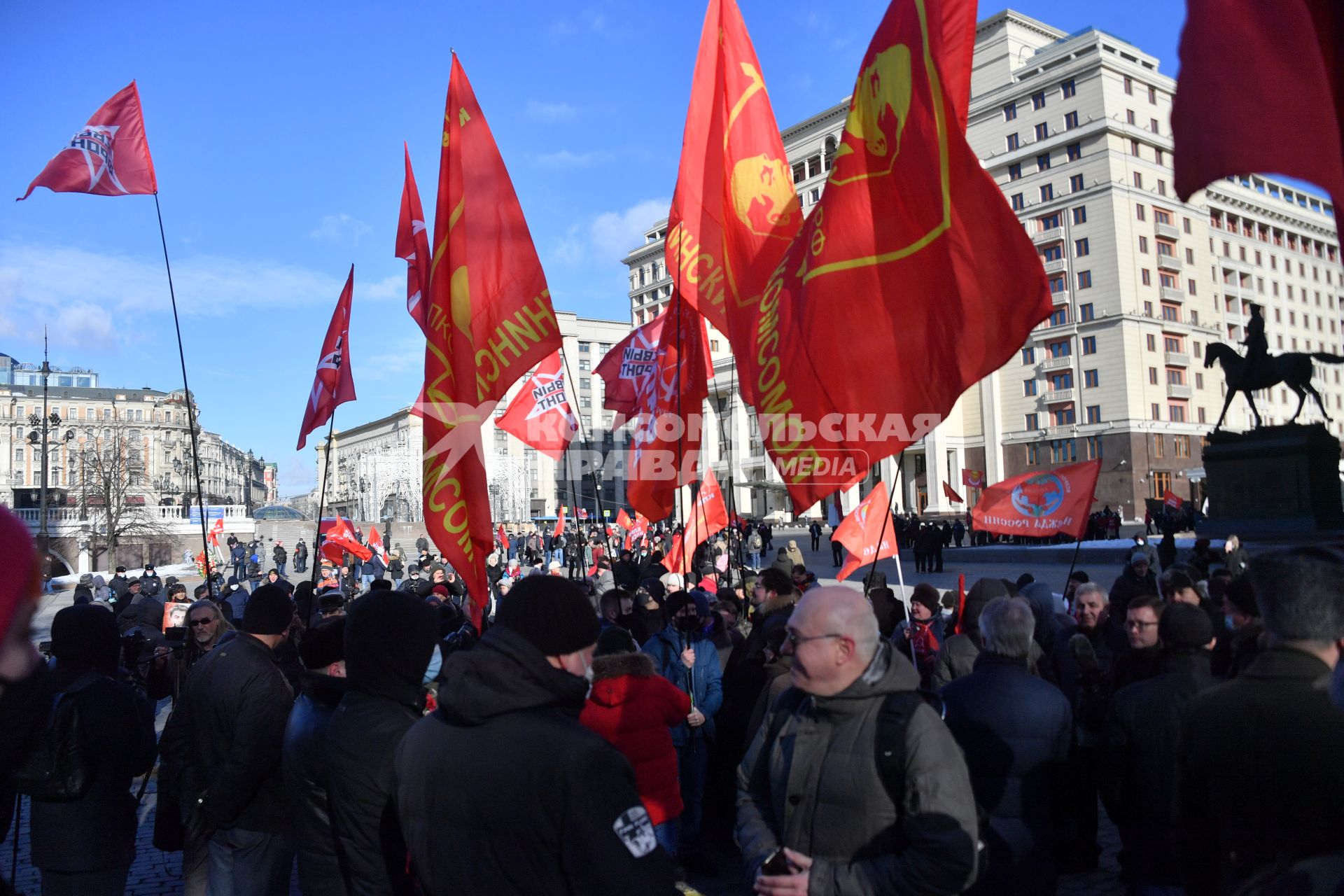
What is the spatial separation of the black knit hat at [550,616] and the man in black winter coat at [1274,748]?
1658mm

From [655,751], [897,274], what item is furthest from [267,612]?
[897,274]

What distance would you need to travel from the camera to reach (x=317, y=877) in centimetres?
347

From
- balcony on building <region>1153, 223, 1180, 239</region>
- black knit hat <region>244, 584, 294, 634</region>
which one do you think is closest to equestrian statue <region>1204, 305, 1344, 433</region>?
black knit hat <region>244, 584, 294, 634</region>

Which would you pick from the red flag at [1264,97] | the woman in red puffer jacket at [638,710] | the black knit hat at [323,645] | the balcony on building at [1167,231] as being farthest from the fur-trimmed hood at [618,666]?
the balcony on building at [1167,231]

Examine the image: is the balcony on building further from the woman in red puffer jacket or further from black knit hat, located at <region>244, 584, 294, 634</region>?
black knit hat, located at <region>244, 584, 294, 634</region>

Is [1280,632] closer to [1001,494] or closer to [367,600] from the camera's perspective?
[367,600]

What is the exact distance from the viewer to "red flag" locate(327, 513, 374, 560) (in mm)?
20812

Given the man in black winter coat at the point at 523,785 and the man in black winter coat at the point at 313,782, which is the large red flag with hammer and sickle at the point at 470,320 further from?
the man in black winter coat at the point at 523,785

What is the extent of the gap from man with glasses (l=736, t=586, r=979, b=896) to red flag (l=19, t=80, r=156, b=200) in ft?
26.5

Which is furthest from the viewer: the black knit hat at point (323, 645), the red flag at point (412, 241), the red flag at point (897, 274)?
the red flag at point (412, 241)

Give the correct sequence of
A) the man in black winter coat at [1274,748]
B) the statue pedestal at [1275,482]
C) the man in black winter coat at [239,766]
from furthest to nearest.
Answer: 1. the statue pedestal at [1275,482]
2. the man in black winter coat at [239,766]
3. the man in black winter coat at [1274,748]

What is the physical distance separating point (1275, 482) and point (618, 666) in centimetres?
1543

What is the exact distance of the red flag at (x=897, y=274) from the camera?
4.51 meters

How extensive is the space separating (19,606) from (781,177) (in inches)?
249
